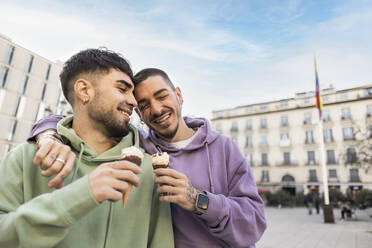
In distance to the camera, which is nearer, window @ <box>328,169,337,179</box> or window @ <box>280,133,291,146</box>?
window @ <box>328,169,337,179</box>

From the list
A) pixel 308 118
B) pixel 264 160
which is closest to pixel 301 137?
pixel 308 118

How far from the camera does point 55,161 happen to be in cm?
137

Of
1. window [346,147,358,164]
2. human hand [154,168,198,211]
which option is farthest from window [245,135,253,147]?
human hand [154,168,198,211]

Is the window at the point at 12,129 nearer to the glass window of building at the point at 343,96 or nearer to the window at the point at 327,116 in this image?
the window at the point at 327,116

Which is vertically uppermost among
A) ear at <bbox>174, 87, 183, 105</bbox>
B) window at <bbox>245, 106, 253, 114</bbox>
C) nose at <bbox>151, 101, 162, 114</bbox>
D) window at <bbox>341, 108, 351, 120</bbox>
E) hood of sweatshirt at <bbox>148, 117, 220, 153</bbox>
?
window at <bbox>245, 106, 253, 114</bbox>

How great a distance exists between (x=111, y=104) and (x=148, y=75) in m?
0.55

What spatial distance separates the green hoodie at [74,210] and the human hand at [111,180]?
3 cm

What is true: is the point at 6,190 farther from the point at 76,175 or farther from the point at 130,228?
the point at 130,228

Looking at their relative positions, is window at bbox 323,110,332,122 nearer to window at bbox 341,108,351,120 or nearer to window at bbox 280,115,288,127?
window at bbox 341,108,351,120

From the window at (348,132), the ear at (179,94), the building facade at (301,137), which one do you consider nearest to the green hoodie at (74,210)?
the ear at (179,94)

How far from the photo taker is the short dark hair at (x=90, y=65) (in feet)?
6.82

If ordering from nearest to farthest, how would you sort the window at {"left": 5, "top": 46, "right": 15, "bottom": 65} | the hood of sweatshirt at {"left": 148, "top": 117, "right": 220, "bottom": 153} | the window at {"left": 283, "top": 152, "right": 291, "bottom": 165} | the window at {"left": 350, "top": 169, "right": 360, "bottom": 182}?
the hood of sweatshirt at {"left": 148, "top": 117, "right": 220, "bottom": 153}
the window at {"left": 5, "top": 46, "right": 15, "bottom": 65}
the window at {"left": 350, "top": 169, "right": 360, "bottom": 182}
the window at {"left": 283, "top": 152, "right": 291, "bottom": 165}

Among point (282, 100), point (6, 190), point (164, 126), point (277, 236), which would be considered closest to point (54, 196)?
point (6, 190)

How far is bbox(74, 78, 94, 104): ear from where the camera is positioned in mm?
2000
